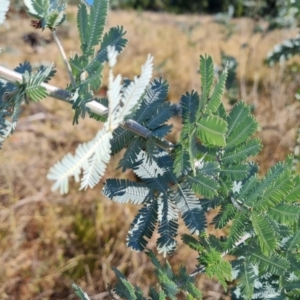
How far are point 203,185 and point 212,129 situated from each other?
12 centimetres

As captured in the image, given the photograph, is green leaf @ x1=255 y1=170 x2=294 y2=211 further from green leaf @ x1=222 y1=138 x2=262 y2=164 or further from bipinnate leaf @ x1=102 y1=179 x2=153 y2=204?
bipinnate leaf @ x1=102 y1=179 x2=153 y2=204

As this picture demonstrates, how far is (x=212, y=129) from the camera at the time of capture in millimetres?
474

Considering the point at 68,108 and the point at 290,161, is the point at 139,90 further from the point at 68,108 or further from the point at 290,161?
the point at 68,108

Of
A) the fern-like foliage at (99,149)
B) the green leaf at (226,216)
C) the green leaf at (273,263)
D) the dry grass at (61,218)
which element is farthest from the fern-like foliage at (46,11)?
the dry grass at (61,218)

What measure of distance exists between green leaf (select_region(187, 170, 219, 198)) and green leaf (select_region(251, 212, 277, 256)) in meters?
0.09

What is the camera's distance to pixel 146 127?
59cm

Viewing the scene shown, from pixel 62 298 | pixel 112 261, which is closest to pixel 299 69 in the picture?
pixel 112 261

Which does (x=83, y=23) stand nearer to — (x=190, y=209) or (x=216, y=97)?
(x=216, y=97)

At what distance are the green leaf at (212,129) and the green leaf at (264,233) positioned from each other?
0.56ft

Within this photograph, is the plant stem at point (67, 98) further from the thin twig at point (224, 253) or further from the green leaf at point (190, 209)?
Answer: the thin twig at point (224, 253)

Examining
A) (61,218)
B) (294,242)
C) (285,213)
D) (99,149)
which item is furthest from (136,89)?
(61,218)

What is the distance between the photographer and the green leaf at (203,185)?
1.83 ft

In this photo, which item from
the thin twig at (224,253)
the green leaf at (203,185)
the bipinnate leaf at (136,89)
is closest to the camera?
the bipinnate leaf at (136,89)

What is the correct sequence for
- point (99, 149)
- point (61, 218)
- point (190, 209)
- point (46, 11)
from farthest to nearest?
1. point (61, 218)
2. point (190, 209)
3. point (46, 11)
4. point (99, 149)
